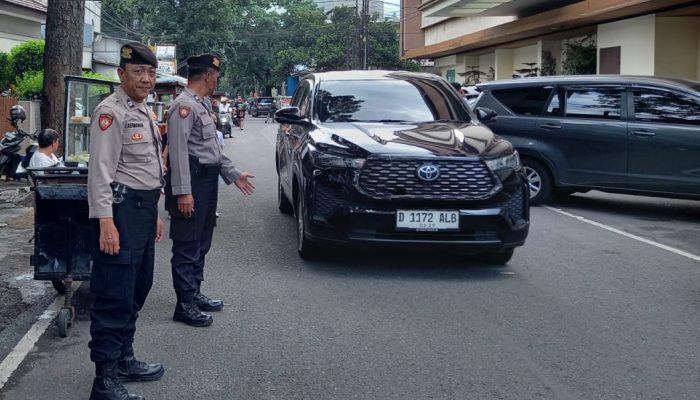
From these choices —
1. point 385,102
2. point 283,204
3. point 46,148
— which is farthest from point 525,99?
point 46,148

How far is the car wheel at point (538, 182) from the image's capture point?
11.5 meters

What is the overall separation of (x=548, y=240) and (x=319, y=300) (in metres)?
3.60

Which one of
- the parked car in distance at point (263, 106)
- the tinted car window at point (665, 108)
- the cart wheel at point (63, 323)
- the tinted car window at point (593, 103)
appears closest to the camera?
the cart wheel at point (63, 323)

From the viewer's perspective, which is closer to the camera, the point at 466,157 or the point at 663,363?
the point at 663,363

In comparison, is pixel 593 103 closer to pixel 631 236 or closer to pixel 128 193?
pixel 631 236

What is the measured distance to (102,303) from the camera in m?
4.12

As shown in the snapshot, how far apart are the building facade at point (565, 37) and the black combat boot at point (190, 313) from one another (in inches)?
592

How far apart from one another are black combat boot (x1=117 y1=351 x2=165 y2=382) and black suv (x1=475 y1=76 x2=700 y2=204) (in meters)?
7.78

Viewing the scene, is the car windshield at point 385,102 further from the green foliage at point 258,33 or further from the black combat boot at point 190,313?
the green foliage at point 258,33

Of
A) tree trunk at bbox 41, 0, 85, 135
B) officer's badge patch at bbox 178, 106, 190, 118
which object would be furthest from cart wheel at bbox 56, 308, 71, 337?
tree trunk at bbox 41, 0, 85, 135

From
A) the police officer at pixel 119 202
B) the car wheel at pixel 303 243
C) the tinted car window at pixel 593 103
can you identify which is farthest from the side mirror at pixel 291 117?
the tinted car window at pixel 593 103

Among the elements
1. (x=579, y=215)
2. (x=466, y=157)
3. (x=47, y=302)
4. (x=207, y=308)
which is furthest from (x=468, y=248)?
(x=579, y=215)

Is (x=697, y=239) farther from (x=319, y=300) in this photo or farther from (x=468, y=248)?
(x=319, y=300)

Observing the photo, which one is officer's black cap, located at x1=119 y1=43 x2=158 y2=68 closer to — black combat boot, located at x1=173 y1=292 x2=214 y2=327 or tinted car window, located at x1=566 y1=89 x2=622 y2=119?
black combat boot, located at x1=173 y1=292 x2=214 y2=327
